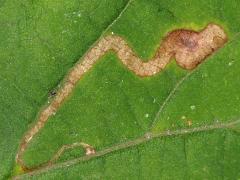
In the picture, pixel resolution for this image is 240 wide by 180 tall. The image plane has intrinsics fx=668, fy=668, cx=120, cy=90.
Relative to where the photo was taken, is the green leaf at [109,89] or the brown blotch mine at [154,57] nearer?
the green leaf at [109,89]

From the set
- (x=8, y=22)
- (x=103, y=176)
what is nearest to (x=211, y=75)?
(x=103, y=176)

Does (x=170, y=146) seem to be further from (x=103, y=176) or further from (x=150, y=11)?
(x=150, y=11)

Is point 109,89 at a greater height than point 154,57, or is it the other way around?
point 154,57

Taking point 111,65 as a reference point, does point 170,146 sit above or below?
below

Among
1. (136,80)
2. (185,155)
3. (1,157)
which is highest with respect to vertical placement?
(136,80)

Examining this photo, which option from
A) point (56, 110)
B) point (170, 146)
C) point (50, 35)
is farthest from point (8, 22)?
point (170, 146)

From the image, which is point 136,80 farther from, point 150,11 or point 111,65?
point 150,11
